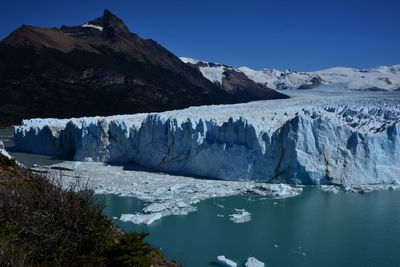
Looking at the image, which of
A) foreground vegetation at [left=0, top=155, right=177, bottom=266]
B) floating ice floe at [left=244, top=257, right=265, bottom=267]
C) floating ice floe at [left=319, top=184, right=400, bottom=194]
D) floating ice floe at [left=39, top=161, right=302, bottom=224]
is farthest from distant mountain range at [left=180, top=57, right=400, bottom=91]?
foreground vegetation at [left=0, top=155, right=177, bottom=266]

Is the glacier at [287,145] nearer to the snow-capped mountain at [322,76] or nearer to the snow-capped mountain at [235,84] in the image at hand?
the snow-capped mountain at [235,84]

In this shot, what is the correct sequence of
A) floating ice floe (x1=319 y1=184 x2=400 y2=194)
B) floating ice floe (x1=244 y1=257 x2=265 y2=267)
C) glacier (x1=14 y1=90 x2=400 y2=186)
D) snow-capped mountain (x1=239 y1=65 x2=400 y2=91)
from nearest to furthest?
floating ice floe (x1=244 y1=257 x2=265 y2=267) < floating ice floe (x1=319 y1=184 x2=400 y2=194) < glacier (x1=14 y1=90 x2=400 y2=186) < snow-capped mountain (x1=239 y1=65 x2=400 y2=91)

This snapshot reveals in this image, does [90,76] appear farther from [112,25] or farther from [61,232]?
[61,232]

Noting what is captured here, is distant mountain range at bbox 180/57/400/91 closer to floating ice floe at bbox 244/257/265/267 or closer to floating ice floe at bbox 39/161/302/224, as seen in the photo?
floating ice floe at bbox 39/161/302/224

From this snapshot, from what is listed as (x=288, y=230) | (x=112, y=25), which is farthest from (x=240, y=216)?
(x=112, y=25)

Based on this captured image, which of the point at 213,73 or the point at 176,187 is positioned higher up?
the point at 213,73

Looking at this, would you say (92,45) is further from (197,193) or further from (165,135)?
(197,193)

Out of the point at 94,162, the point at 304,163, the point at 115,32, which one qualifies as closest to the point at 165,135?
the point at 94,162
